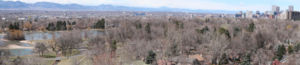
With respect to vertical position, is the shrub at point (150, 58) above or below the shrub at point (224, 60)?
above

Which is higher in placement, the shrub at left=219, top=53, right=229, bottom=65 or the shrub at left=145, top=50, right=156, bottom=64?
the shrub at left=145, top=50, right=156, bottom=64

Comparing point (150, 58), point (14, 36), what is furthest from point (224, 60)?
point (14, 36)

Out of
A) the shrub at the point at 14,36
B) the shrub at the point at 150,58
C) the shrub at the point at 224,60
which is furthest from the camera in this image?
the shrub at the point at 14,36

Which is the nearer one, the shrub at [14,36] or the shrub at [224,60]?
the shrub at [224,60]

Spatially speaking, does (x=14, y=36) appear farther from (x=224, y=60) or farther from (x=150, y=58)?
(x=224, y=60)

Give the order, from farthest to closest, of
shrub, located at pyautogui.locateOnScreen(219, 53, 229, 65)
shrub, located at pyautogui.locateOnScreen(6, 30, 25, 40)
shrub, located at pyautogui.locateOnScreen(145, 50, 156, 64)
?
shrub, located at pyautogui.locateOnScreen(6, 30, 25, 40) → shrub, located at pyautogui.locateOnScreen(219, 53, 229, 65) → shrub, located at pyautogui.locateOnScreen(145, 50, 156, 64)

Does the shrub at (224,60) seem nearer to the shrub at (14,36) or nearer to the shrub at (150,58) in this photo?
the shrub at (150,58)

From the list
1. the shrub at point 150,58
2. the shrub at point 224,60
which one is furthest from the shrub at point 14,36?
the shrub at point 224,60

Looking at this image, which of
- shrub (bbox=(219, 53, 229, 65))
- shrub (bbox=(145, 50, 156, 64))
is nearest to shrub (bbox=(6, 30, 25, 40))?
shrub (bbox=(145, 50, 156, 64))

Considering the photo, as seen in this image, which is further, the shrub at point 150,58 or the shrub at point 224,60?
the shrub at point 224,60

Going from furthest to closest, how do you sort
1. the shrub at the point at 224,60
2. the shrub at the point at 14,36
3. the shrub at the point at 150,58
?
1. the shrub at the point at 14,36
2. the shrub at the point at 224,60
3. the shrub at the point at 150,58

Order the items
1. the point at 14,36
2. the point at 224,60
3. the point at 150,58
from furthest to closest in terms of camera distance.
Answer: the point at 14,36, the point at 224,60, the point at 150,58

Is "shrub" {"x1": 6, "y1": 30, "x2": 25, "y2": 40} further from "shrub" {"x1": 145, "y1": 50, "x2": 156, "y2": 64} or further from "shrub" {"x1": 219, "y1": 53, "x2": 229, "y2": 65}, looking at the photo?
"shrub" {"x1": 219, "y1": 53, "x2": 229, "y2": 65}
